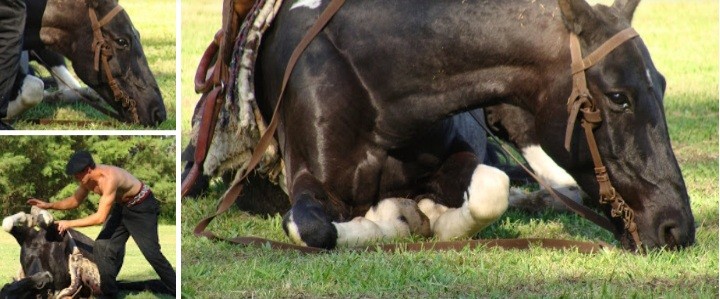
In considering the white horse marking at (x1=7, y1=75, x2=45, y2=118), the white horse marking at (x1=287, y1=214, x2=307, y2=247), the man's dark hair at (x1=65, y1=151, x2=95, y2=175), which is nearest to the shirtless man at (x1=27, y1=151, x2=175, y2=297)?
the man's dark hair at (x1=65, y1=151, x2=95, y2=175)

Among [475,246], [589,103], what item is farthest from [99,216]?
[589,103]

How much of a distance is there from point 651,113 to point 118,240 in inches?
90.3

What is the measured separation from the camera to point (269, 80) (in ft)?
22.6

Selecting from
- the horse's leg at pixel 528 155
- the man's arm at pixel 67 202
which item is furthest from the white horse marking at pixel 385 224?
the man's arm at pixel 67 202

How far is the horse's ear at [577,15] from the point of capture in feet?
19.1

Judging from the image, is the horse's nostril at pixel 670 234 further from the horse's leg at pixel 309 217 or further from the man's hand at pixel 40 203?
the man's hand at pixel 40 203

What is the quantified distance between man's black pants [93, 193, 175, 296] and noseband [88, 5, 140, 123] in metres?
3.63

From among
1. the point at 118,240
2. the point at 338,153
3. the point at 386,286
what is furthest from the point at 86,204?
the point at 338,153

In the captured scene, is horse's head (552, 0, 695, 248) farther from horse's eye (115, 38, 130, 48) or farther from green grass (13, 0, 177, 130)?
horse's eye (115, 38, 130, 48)

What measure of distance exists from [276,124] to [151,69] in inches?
170

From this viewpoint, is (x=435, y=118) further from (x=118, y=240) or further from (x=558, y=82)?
(x=118, y=240)

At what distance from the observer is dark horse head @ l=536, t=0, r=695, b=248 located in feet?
19.1

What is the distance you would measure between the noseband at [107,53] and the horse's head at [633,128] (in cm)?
361

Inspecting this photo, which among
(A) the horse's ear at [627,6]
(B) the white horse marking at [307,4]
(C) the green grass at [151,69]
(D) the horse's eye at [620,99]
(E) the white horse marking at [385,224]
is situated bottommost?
(C) the green grass at [151,69]
